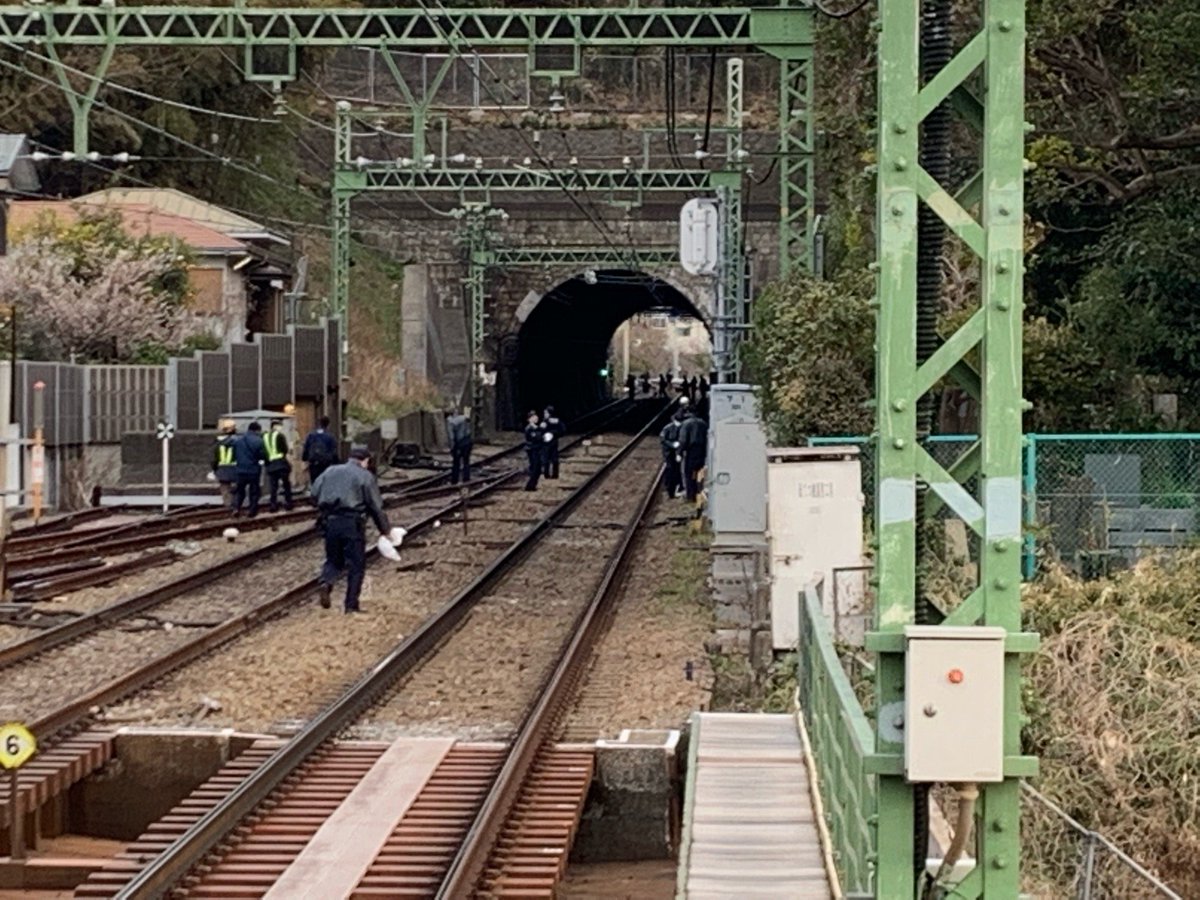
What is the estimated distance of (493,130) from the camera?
183 feet

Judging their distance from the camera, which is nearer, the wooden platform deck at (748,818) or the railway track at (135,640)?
the wooden platform deck at (748,818)

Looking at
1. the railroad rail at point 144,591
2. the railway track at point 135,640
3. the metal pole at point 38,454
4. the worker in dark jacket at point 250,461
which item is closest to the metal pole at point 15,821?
the railway track at point 135,640

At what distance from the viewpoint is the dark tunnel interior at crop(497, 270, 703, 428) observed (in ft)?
209

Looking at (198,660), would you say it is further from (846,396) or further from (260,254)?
(260,254)

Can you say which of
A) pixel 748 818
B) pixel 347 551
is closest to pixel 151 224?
pixel 347 551

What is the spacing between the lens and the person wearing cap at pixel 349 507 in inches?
722

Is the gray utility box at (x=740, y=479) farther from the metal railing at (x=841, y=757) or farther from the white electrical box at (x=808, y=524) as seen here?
the metal railing at (x=841, y=757)

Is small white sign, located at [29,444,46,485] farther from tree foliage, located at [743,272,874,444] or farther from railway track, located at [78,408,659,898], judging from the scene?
railway track, located at [78,408,659,898]

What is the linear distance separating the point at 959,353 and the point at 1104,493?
12.7 metres

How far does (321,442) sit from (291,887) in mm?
19846

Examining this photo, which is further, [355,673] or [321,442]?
[321,442]

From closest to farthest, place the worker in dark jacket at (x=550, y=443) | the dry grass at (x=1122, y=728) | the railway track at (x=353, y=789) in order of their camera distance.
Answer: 1. the railway track at (x=353, y=789)
2. the dry grass at (x=1122, y=728)
3. the worker in dark jacket at (x=550, y=443)

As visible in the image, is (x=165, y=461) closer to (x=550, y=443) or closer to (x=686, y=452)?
(x=686, y=452)

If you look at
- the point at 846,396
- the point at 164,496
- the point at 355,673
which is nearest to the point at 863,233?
the point at 846,396
